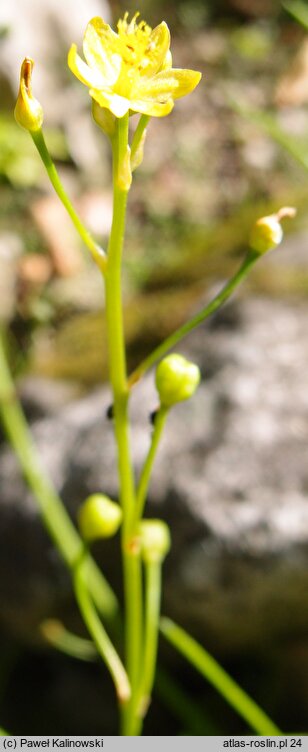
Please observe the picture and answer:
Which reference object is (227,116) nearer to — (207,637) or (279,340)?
(279,340)

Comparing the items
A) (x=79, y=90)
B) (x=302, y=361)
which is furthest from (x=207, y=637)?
(x=79, y=90)

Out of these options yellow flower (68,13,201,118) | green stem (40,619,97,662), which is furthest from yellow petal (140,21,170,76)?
green stem (40,619,97,662)

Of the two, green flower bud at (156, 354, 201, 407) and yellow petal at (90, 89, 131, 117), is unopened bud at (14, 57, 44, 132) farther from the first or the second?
green flower bud at (156, 354, 201, 407)

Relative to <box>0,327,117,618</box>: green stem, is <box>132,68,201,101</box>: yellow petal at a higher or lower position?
higher

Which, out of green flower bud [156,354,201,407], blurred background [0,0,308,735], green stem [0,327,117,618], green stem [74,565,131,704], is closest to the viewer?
green flower bud [156,354,201,407]

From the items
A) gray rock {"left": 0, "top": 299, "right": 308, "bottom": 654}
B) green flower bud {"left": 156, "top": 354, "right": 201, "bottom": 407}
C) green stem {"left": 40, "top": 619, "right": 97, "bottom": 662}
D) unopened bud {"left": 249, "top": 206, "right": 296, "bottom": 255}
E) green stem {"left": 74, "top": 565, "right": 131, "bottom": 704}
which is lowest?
green stem {"left": 40, "top": 619, "right": 97, "bottom": 662}

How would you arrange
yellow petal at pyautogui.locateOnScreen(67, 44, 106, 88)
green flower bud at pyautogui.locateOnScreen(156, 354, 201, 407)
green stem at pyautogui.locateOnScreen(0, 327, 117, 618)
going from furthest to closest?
green stem at pyautogui.locateOnScreen(0, 327, 117, 618)
green flower bud at pyautogui.locateOnScreen(156, 354, 201, 407)
yellow petal at pyautogui.locateOnScreen(67, 44, 106, 88)
